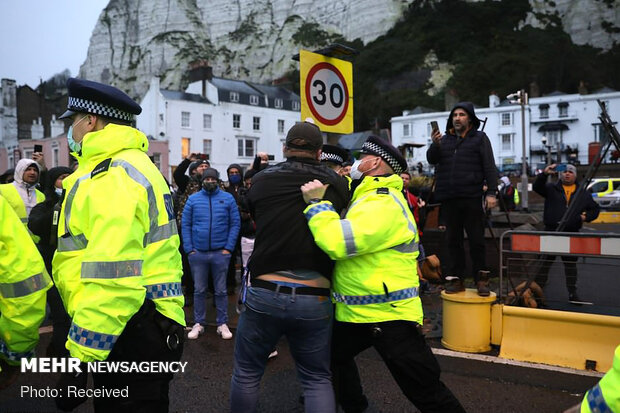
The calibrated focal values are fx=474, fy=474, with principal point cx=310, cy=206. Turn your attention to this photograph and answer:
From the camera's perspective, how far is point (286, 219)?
2.83 m

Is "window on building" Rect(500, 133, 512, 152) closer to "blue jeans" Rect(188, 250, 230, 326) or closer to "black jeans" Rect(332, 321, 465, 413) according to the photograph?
"blue jeans" Rect(188, 250, 230, 326)

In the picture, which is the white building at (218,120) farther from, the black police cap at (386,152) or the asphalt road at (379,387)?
the black police cap at (386,152)

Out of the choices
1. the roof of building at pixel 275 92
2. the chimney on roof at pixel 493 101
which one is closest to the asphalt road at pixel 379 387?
the roof of building at pixel 275 92

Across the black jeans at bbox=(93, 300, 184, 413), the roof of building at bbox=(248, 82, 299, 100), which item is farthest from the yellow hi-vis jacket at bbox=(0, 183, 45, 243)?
the roof of building at bbox=(248, 82, 299, 100)

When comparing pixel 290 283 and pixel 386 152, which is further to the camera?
pixel 386 152

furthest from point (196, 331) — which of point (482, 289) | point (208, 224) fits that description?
point (482, 289)

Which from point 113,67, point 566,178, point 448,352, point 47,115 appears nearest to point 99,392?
point 448,352

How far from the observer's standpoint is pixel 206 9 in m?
114

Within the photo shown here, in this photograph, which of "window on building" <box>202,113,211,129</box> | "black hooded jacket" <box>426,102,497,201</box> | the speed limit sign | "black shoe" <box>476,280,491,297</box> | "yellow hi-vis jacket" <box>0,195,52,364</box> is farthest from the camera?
"window on building" <box>202,113,211,129</box>

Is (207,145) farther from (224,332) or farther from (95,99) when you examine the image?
(95,99)

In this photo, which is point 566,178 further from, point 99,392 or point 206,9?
point 206,9

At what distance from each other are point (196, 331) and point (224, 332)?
366mm

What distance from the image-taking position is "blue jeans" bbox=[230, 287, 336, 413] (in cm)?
279

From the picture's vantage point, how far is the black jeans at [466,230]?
5.70m
